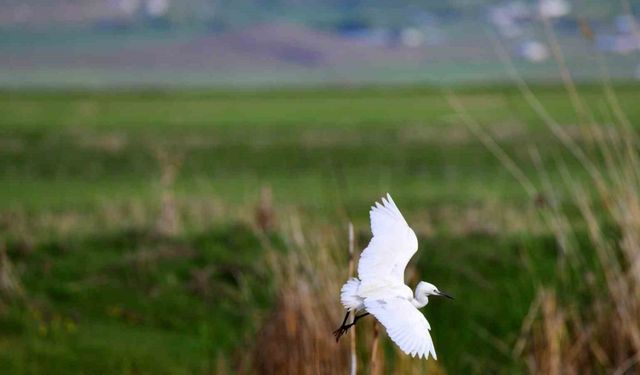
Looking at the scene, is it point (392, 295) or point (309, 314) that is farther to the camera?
point (309, 314)

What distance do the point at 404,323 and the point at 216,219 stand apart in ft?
55.6

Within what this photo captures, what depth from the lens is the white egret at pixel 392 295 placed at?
7.84 ft

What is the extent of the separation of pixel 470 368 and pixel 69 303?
11.7 feet

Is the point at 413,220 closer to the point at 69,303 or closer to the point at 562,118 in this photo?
the point at 69,303

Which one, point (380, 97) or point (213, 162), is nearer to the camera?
point (213, 162)

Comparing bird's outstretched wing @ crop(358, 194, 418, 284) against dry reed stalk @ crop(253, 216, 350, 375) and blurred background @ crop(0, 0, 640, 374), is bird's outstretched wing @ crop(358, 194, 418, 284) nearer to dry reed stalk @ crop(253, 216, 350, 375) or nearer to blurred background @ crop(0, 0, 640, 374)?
blurred background @ crop(0, 0, 640, 374)

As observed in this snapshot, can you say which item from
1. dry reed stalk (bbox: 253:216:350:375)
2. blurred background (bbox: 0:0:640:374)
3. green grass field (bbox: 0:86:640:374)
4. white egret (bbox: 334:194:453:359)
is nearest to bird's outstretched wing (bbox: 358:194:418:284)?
white egret (bbox: 334:194:453:359)

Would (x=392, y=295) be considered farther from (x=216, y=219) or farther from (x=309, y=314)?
(x=216, y=219)

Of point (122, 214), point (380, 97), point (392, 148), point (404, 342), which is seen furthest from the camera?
point (380, 97)

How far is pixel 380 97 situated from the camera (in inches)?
3014

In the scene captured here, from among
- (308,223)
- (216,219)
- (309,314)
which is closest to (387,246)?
(309,314)

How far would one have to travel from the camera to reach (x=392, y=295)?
244 cm

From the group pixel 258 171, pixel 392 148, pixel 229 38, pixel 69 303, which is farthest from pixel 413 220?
pixel 229 38

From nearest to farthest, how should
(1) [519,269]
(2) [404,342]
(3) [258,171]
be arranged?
(2) [404,342] → (1) [519,269] → (3) [258,171]
